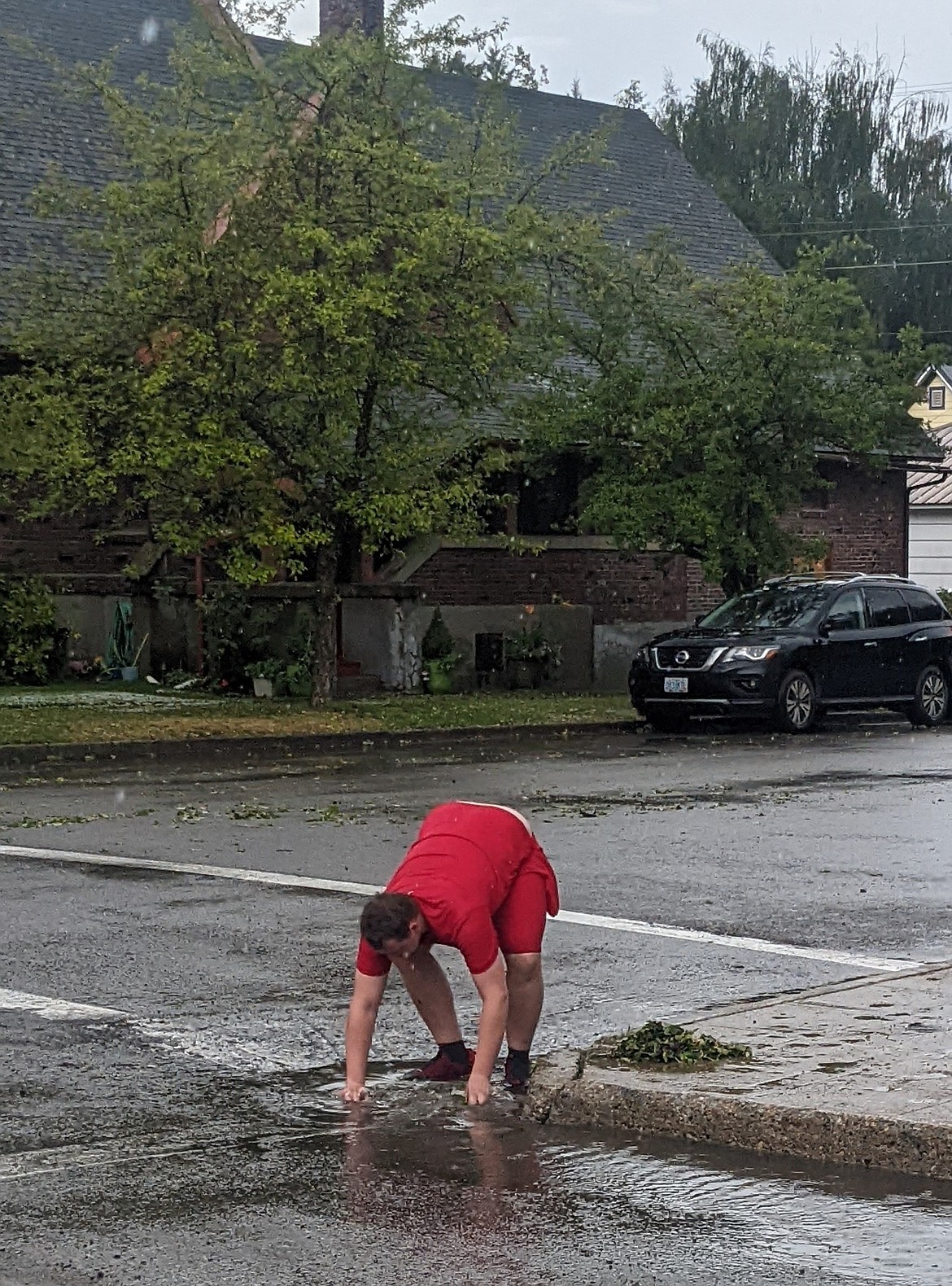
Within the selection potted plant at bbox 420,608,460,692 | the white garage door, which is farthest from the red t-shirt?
the white garage door

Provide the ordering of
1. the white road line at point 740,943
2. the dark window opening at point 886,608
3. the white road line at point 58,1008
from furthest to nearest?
the dark window opening at point 886,608 → the white road line at point 740,943 → the white road line at point 58,1008

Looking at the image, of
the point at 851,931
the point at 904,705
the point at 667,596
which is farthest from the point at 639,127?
the point at 851,931

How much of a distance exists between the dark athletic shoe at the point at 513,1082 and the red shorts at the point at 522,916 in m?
0.42

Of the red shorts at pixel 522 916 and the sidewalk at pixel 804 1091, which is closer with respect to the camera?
the sidewalk at pixel 804 1091

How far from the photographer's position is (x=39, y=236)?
92.3 ft

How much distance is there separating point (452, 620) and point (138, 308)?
8872mm

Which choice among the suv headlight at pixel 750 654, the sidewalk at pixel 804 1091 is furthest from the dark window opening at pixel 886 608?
the sidewalk at pixel 804 1091

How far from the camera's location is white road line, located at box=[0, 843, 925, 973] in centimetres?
936

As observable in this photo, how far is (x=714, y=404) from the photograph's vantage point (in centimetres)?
2666

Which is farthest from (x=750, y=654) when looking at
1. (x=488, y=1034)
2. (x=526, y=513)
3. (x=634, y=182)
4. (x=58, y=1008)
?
(x=634, y=182)

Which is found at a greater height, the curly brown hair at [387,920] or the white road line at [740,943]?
the curly brown hair at [387,920]

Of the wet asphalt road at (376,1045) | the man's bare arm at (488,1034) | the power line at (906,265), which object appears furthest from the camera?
the power line at (906,265)

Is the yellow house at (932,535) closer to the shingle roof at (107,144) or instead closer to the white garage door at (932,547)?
the white garage door at (932,547)

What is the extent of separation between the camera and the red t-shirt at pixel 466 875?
654 cm
